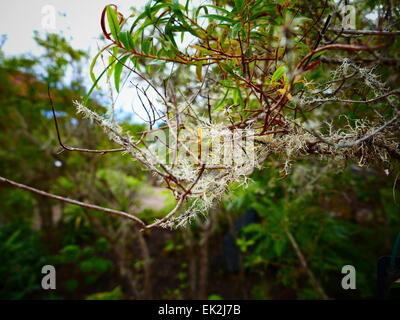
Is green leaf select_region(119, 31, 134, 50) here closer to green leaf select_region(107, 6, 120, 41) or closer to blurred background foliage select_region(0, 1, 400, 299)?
green leaf select_region(107, 6, 120, 41)

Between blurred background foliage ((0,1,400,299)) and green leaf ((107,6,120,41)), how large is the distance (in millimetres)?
681

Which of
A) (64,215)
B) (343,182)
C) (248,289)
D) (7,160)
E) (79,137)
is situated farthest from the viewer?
(64,215)

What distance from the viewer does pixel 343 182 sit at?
5.36 ft

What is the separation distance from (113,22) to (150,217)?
124 inches

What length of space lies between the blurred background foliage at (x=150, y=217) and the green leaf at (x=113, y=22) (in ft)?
2.23

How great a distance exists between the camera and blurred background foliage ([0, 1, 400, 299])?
6.27 ft

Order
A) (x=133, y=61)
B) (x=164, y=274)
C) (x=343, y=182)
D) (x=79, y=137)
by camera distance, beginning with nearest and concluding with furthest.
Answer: (x=133, y=61)
(x=343, y=182)
(x=79, y=137)
(x=164, y=274)

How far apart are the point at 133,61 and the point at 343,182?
1.60 m

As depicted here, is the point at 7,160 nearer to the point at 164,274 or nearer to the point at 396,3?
the point at 164,274

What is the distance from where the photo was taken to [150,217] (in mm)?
3463

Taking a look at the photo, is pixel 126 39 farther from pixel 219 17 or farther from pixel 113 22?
pixel 219 17

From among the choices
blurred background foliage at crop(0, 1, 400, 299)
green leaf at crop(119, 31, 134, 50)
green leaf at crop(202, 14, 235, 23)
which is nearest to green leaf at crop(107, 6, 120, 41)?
green leaf at crop(119, 31, 134, 50)

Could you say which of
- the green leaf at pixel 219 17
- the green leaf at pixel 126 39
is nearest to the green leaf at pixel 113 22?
the green leaf at pixel 126 39
